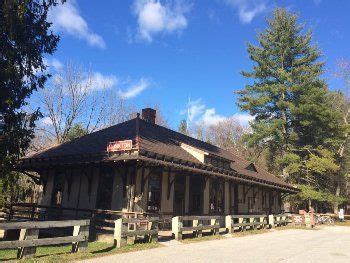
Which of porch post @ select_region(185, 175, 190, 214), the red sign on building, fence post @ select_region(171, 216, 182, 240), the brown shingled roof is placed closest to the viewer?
fence post @ select_region(171, 216, 182, 240)

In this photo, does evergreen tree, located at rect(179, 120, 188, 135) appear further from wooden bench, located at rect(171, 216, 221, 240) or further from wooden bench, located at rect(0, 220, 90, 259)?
wooden bench, located at rect(0, 220, 90, 259)

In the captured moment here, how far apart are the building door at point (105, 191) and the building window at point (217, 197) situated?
23.8 ft

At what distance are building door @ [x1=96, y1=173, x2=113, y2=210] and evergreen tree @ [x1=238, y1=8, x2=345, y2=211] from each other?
25.3 metres

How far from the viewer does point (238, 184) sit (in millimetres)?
25328

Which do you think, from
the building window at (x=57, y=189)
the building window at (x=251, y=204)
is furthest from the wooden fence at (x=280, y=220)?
the building window at (x=57, y=189)

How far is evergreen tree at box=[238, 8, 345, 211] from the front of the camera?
1486 inches

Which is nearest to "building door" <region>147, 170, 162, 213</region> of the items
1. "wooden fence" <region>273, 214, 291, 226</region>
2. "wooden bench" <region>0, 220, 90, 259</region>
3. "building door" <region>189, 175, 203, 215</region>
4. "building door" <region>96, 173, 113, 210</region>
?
"building door" <region>96, 173, 113, 210</region>

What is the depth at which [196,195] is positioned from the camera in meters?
20.4

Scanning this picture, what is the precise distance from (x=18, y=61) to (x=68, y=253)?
8086 millimetres

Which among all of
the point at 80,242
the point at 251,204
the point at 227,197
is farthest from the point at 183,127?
the point at 80,242

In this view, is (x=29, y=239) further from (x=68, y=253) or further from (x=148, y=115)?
(x=148, y=115)

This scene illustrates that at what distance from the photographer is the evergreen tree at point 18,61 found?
13.1 meters

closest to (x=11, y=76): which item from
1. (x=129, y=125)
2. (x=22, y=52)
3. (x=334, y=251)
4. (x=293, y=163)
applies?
(x=22, y=52)

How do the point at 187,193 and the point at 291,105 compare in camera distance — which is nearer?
the point at 187,193
